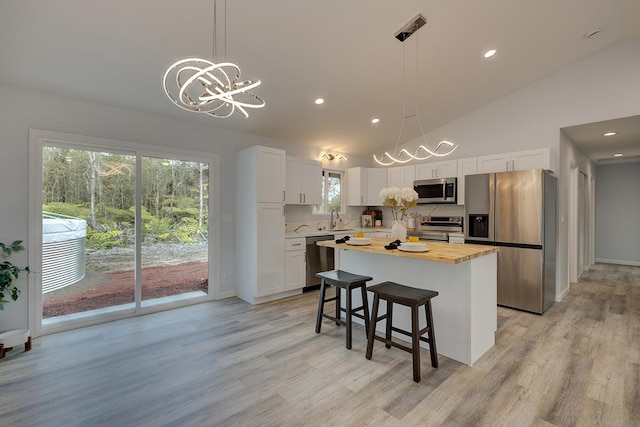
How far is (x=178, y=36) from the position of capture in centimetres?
Result: 262

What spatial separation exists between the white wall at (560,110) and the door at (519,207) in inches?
40.3

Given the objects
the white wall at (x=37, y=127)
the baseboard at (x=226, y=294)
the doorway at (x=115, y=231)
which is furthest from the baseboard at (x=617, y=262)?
the white wall at (x=37, y=127)

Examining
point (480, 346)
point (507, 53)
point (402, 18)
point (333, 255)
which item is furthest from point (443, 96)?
point (480, 346)

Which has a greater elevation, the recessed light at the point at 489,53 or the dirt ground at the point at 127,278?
the recessed light at the point at 489,53

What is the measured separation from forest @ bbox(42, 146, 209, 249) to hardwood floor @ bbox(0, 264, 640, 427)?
112cm

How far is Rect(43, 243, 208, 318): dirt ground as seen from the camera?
3.38 m

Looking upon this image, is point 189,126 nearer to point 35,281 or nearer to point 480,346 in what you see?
point 35,281

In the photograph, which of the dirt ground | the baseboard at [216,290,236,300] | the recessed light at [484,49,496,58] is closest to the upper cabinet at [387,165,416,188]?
the recessed light at [484,49,496,58]

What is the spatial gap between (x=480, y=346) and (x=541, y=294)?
5.57 feet

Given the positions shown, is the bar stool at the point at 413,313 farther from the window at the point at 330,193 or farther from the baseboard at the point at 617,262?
the baseboard at the point at 617,262

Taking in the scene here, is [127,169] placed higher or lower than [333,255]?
higher

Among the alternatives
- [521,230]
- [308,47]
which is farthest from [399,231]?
[308,47]

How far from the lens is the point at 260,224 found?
4.15m

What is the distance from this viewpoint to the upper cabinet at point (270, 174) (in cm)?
414
